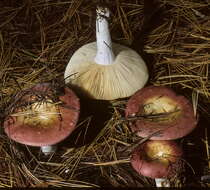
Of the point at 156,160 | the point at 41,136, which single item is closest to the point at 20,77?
the point at 41,136

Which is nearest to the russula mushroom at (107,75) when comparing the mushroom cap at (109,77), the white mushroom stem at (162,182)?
the mushroom cap at (109,77)

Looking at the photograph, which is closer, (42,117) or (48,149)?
(42,117)

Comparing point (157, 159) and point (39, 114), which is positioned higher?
point (39, 114)

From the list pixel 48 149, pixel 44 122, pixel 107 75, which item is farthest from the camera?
pixel 107 75

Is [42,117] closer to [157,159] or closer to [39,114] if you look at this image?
[39,114]

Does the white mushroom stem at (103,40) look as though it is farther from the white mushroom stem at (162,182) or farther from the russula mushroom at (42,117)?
the white mushroom stem at (162,182)

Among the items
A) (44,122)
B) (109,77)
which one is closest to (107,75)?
(109,77)
